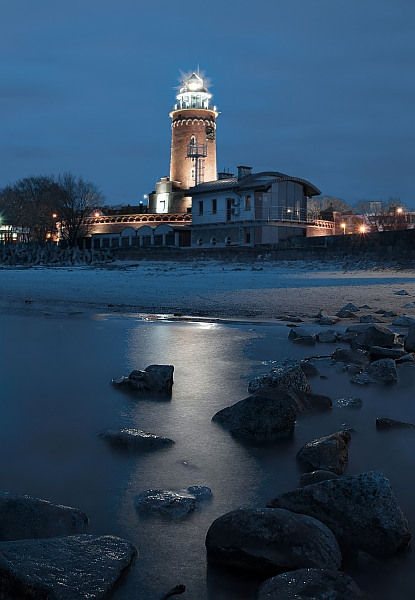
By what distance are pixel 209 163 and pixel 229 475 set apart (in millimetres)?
57182

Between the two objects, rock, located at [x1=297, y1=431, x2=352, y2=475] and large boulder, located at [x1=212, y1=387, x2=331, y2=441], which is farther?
large boulder, located at [x1=212, y1=387, x2=331, y2=441]

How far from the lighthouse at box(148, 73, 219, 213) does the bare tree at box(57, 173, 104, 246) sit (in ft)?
25.4

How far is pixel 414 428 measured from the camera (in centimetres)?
361

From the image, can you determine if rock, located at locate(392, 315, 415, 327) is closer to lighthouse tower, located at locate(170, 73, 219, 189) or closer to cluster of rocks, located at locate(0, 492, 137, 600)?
cluster of rocks, located at locate(0, 492, 137, 600)

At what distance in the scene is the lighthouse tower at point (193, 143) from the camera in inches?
2259

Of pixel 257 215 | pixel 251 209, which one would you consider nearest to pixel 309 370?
pixel 257 215

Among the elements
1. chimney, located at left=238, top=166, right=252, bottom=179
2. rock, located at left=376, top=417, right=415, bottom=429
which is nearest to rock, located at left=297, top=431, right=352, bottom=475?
rock, located at left=376, top=417, right=415, bottom=429

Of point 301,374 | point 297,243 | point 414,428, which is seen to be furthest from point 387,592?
point 297,243

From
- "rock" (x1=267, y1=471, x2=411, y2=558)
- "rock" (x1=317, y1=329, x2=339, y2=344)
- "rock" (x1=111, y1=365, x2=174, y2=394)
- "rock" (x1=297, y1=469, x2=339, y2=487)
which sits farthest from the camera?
"rock" (x1=317, y1=329, x2=339, y2=344)

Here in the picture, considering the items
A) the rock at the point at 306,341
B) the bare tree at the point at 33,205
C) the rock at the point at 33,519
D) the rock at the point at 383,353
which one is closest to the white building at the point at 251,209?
the bare tree at the point at 33,205

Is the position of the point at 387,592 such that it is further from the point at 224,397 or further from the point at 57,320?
the point at 57,320

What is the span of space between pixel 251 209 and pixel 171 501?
1597 inches

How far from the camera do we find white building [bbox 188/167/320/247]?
41.9m

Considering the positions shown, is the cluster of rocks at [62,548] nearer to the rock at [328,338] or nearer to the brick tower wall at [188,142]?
the rock at [328,338]
